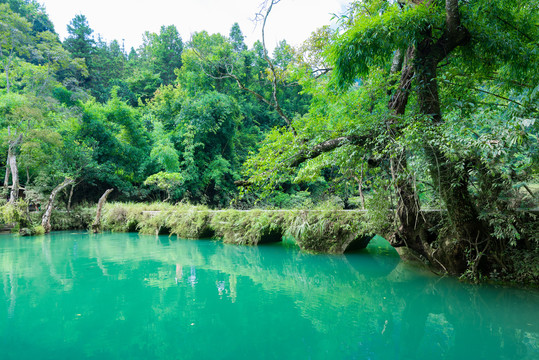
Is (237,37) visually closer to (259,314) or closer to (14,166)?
(14,166)

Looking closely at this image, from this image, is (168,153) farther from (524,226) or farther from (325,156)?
(524,226)

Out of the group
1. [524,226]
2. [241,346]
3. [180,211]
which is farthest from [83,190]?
[524,226]

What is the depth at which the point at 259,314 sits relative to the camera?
11.8ft

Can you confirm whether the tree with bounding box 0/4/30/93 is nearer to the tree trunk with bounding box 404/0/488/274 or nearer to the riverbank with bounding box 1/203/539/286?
the riverbank with bounding box 1/203/539/286

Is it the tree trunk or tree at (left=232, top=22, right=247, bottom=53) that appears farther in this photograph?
tree at (left=232, top=22, right=247, bottom=53)

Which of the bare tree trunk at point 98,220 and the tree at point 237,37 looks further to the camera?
the tree at point 237,37

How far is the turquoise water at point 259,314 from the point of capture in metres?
2.70

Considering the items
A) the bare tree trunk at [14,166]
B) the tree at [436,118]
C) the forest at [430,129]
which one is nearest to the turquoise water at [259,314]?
the tree at [436,118]

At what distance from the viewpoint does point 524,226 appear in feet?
14.2

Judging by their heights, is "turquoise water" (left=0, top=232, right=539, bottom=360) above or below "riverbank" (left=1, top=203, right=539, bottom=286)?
below

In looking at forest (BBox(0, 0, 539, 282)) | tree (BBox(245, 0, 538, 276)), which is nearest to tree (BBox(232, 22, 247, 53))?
forest (BBox(0, 0, 539, 282))

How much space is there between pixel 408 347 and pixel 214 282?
3.33 meters

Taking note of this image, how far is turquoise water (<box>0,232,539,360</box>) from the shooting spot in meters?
A: 2.70

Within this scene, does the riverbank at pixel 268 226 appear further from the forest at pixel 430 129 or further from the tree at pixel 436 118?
the tree at pixel 436 118
